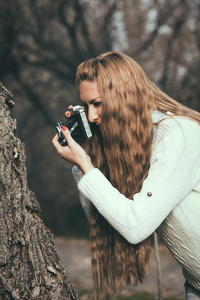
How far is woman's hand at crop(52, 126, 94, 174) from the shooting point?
1.46m

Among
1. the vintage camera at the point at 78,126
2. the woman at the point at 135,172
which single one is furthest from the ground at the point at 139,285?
the vintage camera at the point at 78,126

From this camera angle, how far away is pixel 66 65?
18.9 feet

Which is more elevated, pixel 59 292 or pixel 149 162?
pixel 149 162

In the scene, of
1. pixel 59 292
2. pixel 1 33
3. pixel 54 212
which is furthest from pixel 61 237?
pixel 59 292

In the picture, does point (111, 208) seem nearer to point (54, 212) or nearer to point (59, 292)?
point (59, 292)

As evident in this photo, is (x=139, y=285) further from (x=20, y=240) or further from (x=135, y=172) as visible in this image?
(x=20, y=240)

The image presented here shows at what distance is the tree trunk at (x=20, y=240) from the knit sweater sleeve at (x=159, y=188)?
263 mm

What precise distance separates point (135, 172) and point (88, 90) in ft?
1.42

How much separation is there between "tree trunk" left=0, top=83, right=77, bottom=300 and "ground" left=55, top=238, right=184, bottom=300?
64.8 inches

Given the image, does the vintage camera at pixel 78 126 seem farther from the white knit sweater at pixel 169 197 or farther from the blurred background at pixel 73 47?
the blurred background at pixel 73 47

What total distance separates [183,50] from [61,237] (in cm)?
403

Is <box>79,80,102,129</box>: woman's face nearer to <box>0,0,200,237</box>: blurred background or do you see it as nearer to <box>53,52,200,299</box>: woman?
<box>53,52,200,299</box>: woman

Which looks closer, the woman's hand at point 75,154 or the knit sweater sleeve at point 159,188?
the knit sweater sleeve at point 159,188

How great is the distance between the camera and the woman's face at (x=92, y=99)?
1.54 metres
